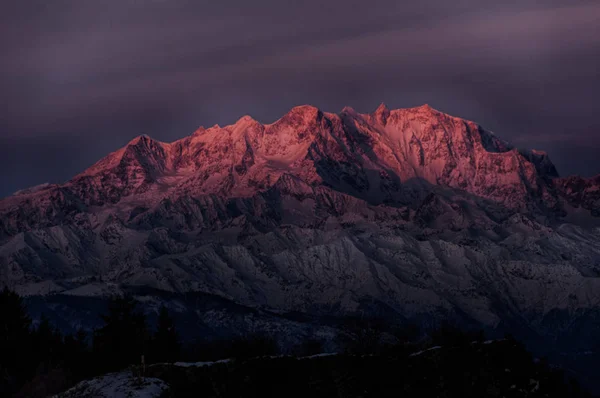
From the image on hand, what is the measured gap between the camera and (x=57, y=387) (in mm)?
96625

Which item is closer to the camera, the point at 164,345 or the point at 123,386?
the point at 123,386

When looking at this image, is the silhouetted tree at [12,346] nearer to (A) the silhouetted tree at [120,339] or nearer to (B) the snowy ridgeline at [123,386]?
(A) the silhouetted tree at [120,339]

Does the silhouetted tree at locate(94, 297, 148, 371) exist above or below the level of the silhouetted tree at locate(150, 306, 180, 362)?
above

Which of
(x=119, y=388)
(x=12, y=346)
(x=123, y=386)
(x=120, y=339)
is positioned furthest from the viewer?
(x=120, y=339)

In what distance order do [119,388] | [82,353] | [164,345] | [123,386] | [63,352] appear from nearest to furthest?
[119,388], [123,386], [82,353], [164,345], [63,352]

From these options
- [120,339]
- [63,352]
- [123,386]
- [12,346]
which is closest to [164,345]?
[120,339]

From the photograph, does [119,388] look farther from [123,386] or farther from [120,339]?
[120,339]

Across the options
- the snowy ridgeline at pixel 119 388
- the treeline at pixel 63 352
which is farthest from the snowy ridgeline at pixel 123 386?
the treeline at pixel 63 352

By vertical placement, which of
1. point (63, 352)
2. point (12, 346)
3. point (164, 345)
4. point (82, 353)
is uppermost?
point (12, 346)

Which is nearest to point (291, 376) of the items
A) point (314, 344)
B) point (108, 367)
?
point (108, 367)

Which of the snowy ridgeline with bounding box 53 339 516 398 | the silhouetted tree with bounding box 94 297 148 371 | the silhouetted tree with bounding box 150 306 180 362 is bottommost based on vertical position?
the silhouetted tree with bounding box 150 306 180 362

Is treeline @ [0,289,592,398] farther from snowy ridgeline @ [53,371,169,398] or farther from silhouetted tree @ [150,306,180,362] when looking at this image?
snowy ridgeline @ [53,371,169,398]

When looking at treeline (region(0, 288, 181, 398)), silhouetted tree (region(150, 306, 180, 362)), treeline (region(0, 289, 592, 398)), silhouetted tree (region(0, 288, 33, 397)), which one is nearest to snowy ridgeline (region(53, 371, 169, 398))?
treeline (region(0, 289, 592, 398))

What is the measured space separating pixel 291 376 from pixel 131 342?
171 feet
